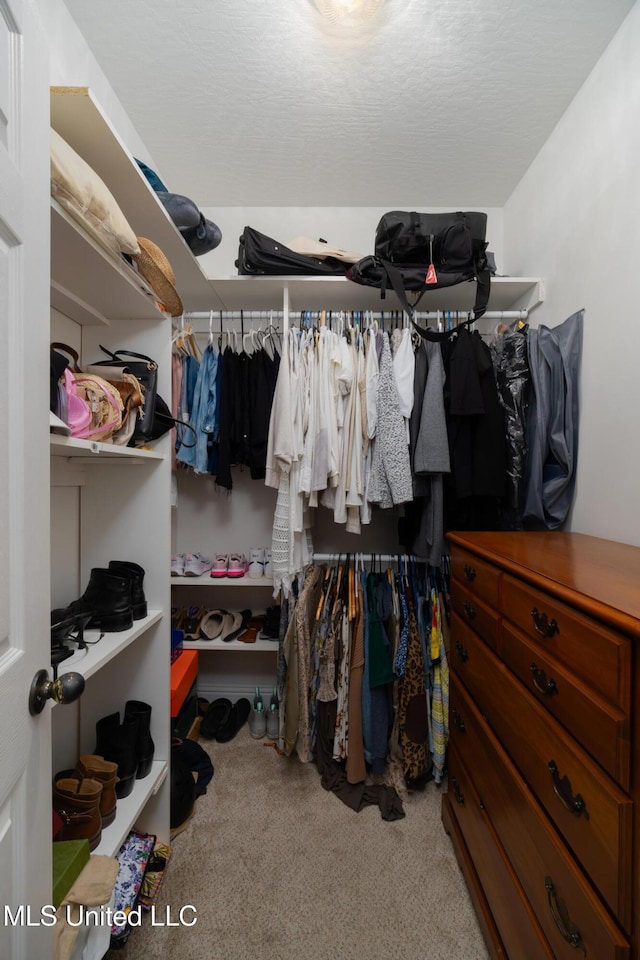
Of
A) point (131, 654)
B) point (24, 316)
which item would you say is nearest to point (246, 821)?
point (131, 654)

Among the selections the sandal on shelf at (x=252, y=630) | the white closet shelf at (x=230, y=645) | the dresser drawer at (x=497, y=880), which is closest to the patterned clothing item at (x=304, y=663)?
the white closet shelf at (x=230, y=645)

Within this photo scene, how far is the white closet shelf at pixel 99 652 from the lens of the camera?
82 cm

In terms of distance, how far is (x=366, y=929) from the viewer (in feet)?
3.35

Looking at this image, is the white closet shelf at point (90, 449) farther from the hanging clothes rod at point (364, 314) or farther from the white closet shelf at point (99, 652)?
the hanging clothes rod at point (364, 314)

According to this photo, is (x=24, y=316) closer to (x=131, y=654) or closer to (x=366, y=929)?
(x=131, y=654)

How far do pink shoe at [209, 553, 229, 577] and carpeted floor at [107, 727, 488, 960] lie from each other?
2.78 feet

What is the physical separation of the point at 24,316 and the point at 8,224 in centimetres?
12

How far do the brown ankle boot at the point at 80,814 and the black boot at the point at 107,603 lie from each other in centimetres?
39

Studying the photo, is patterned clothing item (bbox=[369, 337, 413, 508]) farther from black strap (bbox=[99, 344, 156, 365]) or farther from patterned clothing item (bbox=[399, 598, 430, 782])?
black strap (bbox=[99, 344, 156, 365])

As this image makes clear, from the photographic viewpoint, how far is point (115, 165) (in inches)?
37.0

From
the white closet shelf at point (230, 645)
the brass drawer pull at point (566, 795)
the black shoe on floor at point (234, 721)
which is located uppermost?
the brass drawer pull at point (566, 795)

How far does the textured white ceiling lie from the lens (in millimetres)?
1135

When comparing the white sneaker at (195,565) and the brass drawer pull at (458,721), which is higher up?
the white sneaker at (195,565)

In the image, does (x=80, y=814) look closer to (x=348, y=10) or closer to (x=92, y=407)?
(x=92, y=407)
